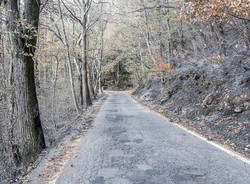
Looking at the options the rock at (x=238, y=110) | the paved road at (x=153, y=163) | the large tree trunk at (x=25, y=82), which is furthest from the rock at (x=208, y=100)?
the large tree trunk at (x=25, y=82)

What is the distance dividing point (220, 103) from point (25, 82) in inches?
280

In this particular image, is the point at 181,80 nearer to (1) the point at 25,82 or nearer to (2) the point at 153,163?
(2) the point at 153,163

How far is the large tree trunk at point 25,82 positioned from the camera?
5.47 metres

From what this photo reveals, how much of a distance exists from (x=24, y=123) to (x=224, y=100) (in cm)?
715

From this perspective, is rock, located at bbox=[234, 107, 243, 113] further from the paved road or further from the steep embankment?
the paved road

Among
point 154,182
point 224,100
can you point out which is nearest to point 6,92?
point 154,182

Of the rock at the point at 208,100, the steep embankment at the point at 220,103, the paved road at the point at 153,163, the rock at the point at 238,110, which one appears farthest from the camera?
the rock at the point at 208,100

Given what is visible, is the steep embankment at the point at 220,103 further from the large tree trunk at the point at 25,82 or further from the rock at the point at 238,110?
the large tree trunk at the point at 25,82

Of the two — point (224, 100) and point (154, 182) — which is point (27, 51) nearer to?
point (154, 182)

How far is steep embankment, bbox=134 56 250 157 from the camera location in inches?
243

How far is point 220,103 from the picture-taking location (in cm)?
836

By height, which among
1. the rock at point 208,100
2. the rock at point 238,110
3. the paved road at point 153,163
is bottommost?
the paved road at point 153,163

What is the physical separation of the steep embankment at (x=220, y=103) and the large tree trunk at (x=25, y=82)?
5139 millimetres

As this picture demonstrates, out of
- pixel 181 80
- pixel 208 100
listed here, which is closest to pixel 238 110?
pixel 208 100
